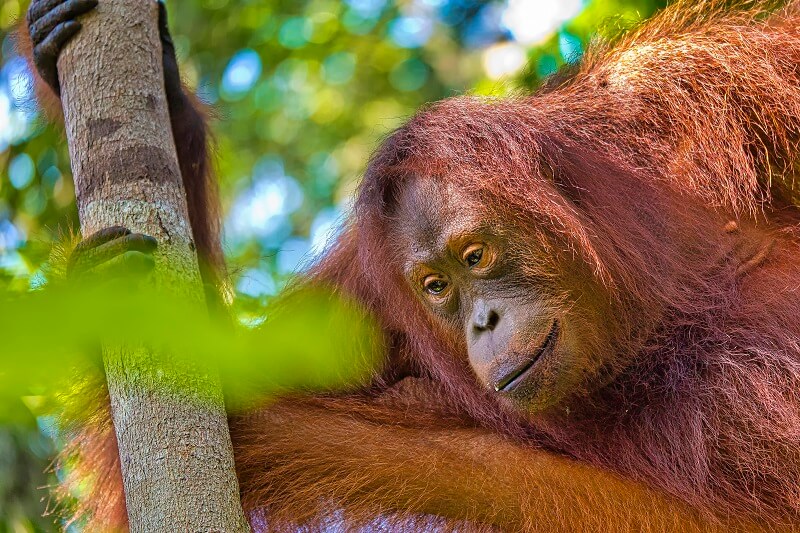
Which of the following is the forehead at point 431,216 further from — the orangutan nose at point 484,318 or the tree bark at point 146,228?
the tree bark at point 146,228

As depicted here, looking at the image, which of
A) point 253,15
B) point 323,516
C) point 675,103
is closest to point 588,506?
point 323,516

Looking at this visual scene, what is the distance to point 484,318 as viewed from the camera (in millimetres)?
2908

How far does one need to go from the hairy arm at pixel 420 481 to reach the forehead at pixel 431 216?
2.30ft

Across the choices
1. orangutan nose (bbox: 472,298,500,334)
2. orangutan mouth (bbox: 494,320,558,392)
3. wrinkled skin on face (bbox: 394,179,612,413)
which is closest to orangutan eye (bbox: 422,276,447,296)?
wrinkled skin on face (bbox: 394,179,612,413)

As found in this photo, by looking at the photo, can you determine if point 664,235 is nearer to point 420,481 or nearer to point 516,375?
point 516,375

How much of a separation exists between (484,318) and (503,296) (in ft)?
0.43

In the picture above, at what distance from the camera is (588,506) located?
9.70ft

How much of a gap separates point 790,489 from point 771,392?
31 cm

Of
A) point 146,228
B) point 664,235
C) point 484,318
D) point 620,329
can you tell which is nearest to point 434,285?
point 484,318

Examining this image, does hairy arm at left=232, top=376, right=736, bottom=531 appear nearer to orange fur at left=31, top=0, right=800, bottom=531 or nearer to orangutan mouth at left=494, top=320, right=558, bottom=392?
orange fur at left=31, top=0, right=800, bottom=531

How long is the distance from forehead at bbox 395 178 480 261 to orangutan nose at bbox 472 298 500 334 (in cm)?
28

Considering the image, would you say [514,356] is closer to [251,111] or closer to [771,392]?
[771,392]

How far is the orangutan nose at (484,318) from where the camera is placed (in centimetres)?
290

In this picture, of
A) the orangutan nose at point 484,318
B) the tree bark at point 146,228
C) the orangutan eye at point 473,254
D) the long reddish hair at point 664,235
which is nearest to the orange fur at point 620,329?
the long reddish hair at point 664,235
